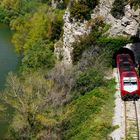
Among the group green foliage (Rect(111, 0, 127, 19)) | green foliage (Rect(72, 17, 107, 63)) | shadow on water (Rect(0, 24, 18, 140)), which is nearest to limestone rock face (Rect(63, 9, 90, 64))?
green foliage (Rect(72, 17, 107, 63))

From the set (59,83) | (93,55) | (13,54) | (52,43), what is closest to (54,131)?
(59,83)

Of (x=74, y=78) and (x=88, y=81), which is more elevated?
(x=74, y=78)

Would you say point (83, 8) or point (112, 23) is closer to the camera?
point (112, 23)

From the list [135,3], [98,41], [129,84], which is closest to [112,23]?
[98,41]

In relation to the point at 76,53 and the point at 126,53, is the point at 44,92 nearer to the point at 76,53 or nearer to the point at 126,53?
the point at 76,53

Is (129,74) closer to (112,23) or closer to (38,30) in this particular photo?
(112,23)

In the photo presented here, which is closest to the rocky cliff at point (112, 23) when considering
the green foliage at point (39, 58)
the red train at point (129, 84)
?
the green foliage at point (39, 58)

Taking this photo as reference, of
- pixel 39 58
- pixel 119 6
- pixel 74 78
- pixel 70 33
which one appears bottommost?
pixel 74 78

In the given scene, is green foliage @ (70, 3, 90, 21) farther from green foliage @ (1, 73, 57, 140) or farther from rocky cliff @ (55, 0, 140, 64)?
green foliage @ (1, 73, 57, 140)
